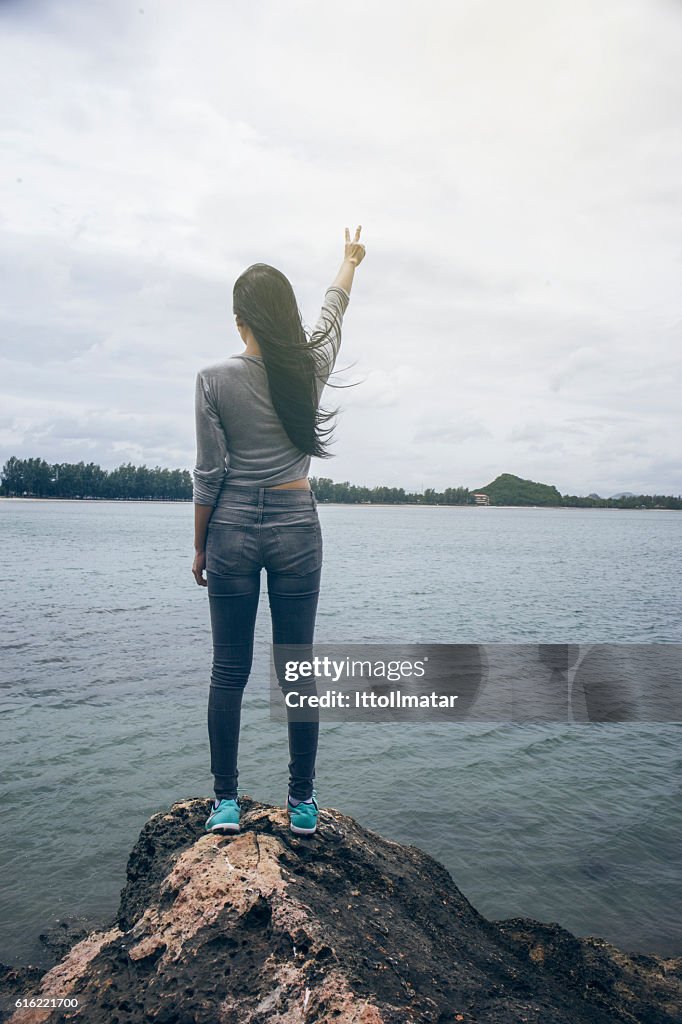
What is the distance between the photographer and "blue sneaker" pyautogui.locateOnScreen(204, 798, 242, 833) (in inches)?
153

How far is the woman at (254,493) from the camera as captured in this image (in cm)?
370

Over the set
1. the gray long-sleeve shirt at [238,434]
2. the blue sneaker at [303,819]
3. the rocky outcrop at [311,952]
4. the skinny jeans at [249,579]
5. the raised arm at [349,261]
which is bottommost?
the rocky outcrop at [311,952]

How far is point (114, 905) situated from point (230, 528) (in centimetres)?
403

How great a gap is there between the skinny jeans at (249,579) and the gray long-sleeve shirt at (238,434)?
0.08 metres

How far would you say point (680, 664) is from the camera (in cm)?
1571

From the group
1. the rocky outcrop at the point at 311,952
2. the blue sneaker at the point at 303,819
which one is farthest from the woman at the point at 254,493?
the rocky outcrop at the point at 311,952

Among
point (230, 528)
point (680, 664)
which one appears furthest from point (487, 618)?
point (230, 528)

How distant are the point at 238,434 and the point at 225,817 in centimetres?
211

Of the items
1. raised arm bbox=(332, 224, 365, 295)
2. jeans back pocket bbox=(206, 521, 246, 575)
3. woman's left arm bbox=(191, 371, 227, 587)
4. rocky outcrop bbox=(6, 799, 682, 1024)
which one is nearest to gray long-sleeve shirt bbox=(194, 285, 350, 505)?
woman's left arm bbox=(191, 371, 227, 587)

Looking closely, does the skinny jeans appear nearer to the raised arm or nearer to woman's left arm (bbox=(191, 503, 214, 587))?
woman's left arm (bbox=(191, 503, 214, 587))

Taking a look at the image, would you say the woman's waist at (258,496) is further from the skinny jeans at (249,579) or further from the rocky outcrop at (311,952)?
the rocky outcrop at (311,952)

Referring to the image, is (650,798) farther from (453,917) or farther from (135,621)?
(135,621)

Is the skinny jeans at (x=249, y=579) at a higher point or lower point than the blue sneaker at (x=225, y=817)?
higher

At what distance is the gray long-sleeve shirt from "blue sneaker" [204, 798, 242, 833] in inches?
66.8
